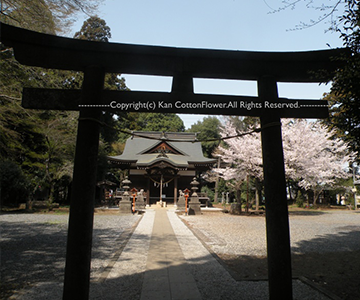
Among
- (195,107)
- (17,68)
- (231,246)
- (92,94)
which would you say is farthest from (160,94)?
(17,68)

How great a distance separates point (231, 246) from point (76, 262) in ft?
17.4

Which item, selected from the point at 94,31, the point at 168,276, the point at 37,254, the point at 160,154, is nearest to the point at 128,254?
the point at 168,276

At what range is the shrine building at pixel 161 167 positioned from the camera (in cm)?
2109

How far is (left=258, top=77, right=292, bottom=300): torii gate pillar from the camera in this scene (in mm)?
2639

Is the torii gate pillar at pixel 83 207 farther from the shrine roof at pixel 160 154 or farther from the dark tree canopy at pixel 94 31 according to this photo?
the dark tree canopy at pixel 94 31

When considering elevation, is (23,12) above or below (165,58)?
above

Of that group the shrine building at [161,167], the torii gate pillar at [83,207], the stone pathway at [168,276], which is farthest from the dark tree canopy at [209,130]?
the torii gate pillar at [83,207]

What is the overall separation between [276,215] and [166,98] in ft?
5.99

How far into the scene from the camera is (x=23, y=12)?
630cm

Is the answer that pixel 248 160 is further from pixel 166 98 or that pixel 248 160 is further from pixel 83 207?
pixel 83 207

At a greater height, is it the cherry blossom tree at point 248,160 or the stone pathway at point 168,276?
the cherry blossom tree at point 248,160

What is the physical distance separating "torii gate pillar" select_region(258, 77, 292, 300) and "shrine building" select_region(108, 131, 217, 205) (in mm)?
17342

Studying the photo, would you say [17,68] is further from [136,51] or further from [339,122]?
[339,122]

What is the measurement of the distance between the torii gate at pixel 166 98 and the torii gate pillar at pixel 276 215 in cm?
1
